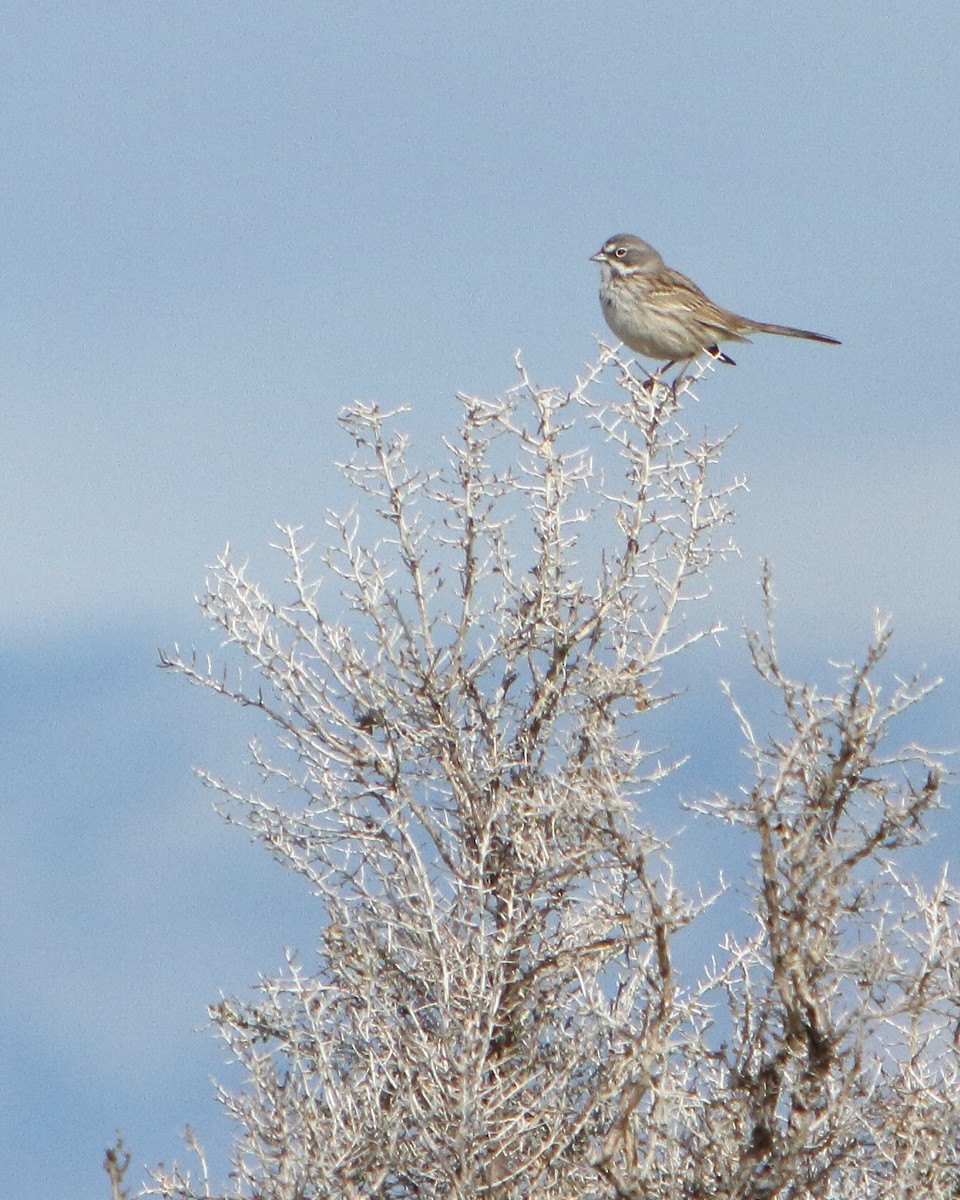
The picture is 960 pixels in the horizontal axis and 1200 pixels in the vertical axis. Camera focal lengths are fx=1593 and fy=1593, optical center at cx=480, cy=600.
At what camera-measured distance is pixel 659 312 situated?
39.6 feet

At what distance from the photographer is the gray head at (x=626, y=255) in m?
12.8

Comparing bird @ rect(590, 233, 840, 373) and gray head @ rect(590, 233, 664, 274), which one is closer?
bird @ rect(590, 233, 840, 373)

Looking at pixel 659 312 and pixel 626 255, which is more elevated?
pixel 626 255

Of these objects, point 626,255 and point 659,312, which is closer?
point 659,312

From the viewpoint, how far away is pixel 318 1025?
288 inches

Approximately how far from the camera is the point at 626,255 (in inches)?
510

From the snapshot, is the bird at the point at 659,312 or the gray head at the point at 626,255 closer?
the bird at the point at 659,312

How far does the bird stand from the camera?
11.9 metres

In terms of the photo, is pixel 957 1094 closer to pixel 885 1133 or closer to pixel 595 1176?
pixel 885 1133

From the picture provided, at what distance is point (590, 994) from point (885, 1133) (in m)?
1.31

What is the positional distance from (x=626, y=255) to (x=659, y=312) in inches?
42.8

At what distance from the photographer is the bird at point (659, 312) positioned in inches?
470

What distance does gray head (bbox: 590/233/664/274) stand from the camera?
42.0 ft

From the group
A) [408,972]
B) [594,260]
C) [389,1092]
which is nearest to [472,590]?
[408,972]
